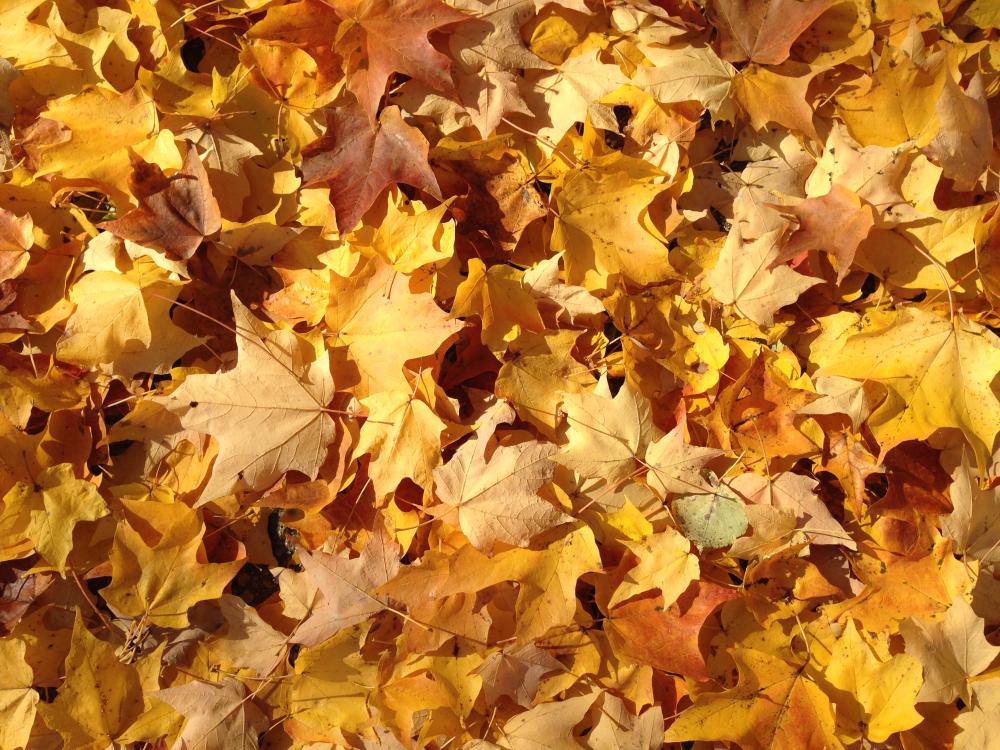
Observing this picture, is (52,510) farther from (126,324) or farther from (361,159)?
(361,159)

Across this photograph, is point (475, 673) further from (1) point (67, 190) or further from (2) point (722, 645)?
(1) point (67, 190)

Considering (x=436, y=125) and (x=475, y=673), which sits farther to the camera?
(x=436, y=125)

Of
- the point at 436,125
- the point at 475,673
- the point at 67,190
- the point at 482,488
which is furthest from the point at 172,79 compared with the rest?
the point at 475,673

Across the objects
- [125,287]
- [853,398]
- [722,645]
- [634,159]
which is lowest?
[722,645]

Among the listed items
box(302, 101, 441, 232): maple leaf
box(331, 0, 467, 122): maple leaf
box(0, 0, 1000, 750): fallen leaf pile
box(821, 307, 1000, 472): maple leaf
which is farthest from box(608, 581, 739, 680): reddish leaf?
box(331, 0, 467, 122): maple leaf

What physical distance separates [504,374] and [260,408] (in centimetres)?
41

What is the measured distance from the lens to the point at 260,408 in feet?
3.96

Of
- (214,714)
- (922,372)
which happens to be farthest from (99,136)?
(922,372)

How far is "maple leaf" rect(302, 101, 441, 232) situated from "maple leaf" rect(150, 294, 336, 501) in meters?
0.24

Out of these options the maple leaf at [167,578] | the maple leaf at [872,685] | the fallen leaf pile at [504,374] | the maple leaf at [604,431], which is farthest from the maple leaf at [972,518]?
the maple leaf at [167,578]

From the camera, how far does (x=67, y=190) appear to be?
4.50 feet

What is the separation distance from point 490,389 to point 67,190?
2.85ft

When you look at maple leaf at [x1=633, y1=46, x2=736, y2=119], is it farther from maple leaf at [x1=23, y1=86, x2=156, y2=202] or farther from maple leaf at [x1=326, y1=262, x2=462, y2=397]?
maple leaf at [x1=23, y1=86, x2=156, y2=202]

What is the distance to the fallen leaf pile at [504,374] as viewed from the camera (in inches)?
47.6
